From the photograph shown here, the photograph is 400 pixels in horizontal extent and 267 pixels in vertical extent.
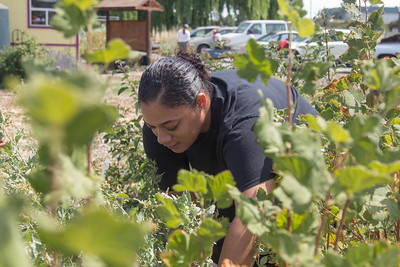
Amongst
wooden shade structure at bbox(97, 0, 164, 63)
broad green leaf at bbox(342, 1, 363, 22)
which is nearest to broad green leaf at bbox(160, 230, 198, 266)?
broad green leaf at bbox(342, 1, 363, 22)

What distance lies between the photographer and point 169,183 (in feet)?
7.33

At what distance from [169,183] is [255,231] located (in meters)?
1.61

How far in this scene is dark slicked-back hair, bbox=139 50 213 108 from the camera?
179 centimetres

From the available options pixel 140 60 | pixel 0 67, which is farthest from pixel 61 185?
pixel 140 60

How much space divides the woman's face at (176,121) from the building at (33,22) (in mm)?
12202

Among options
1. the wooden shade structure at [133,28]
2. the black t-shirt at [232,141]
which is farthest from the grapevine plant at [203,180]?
the wooden shade structure at [133,28]

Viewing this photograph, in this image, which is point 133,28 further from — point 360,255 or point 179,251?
point 360,255

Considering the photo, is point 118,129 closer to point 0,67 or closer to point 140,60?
point 0,67

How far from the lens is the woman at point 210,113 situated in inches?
66.2

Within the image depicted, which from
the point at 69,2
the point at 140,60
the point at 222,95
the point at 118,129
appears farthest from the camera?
the point at 140,60

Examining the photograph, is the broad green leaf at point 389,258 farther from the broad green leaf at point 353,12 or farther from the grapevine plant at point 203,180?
the broad green leaf at point 353,12

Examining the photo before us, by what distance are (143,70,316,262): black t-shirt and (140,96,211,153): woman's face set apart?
9 centimetres

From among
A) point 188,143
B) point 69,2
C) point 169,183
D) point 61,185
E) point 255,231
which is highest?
point 69,2

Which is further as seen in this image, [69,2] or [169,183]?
[169,183]
